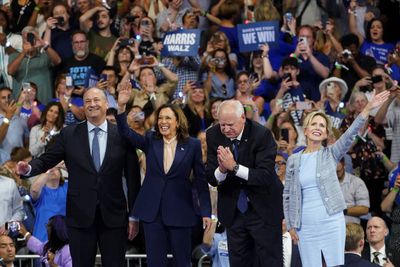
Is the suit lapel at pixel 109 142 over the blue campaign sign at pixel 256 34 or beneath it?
beneath

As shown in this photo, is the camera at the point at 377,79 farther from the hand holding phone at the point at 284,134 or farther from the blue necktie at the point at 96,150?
the blue necktie at the point at 96,150

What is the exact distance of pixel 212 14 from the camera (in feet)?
51.5

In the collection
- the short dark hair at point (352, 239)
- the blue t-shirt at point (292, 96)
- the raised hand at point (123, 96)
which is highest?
the blue t-shirt at point (292, 96)

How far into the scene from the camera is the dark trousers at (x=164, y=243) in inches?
382

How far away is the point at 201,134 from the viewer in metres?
12.7

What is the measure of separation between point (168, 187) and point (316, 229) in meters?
1.23

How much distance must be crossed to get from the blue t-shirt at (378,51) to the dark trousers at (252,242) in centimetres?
582

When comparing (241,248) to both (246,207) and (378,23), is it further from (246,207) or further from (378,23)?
(378,23)

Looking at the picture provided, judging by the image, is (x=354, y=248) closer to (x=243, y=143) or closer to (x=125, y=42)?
(x=243, y=143)

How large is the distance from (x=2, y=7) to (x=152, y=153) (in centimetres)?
639

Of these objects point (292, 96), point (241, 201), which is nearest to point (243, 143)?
point (241, 201)

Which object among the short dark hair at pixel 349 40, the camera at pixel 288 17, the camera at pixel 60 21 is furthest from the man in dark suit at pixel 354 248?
the camera at pixel 60 21

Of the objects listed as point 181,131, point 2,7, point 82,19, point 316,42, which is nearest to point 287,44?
point 316,42

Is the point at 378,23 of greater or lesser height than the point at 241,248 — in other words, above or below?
above
